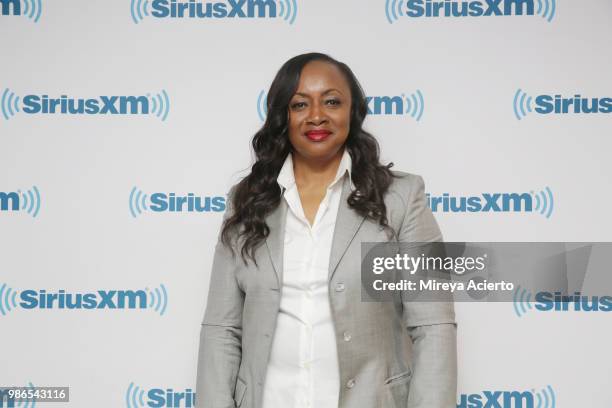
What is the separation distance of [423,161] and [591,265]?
2.44ft

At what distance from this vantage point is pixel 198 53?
2.26 metres

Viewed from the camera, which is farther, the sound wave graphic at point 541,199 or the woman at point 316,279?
the sound wave graphic at point 541,199

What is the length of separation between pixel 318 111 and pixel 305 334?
622 millimetres

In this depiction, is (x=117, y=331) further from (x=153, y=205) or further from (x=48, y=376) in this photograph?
(x=153, y=205)

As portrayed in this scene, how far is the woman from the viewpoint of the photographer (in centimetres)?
154

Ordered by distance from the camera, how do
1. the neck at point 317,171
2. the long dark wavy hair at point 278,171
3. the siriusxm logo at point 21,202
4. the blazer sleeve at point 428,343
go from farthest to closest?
1. the siriusxm logo at point 21,202
2. the neck at point 317,171
3. the long dark wavy hair at point 278,171
4. the blazer sleeve at point 428,343

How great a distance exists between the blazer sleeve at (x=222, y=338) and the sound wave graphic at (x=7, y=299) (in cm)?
101

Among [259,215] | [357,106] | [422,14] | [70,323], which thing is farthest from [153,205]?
[422,14]

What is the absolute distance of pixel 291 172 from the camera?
1.75 metres

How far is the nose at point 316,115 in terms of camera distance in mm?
1641

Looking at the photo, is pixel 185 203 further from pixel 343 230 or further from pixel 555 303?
pixel 555 303

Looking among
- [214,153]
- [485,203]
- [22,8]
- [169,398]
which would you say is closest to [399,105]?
[485,203]

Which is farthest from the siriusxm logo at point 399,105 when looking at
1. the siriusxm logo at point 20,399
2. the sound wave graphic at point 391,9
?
the siriusxm logo at point 20,399

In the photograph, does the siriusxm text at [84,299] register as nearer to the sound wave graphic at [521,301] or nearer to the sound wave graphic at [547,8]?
the sound wave graphic at [521,301]
